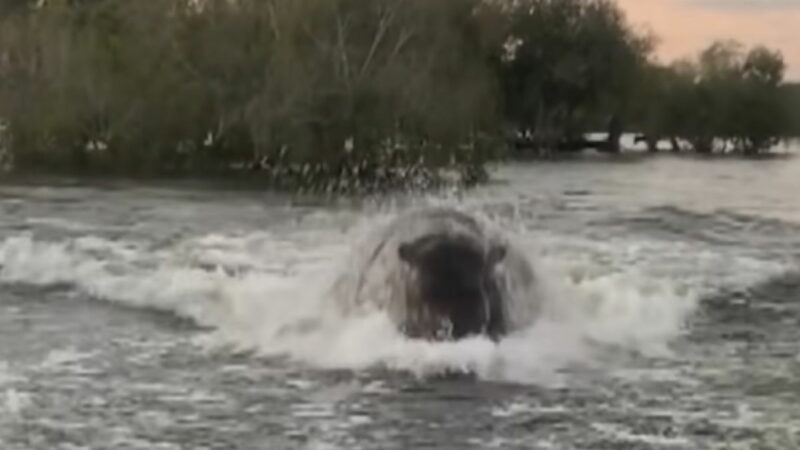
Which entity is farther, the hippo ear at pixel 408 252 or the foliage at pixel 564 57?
the foliage at pixel 564 57

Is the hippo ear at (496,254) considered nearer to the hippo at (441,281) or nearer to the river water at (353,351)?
the hippo at (441,281)

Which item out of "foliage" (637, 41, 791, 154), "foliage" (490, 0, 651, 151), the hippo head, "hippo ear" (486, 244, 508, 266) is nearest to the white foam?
the hippo head

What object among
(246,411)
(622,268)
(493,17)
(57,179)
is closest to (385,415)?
(246,411)

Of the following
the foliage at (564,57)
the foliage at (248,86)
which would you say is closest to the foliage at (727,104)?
the foliage at (564,57)

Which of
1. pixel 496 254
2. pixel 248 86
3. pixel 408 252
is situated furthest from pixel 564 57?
pixel 408 252

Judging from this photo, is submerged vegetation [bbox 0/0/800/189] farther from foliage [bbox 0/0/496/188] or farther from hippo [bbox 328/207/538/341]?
hippo [bbox 328/207/538/341]

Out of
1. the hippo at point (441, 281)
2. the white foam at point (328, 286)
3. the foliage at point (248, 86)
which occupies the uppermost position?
the foliage at point (248, 86)

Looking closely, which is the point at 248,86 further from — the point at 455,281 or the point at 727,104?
the point at 727,104

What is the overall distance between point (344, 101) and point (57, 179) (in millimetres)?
10842

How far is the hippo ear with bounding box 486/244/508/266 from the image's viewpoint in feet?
56.2

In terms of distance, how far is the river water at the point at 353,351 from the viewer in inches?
504

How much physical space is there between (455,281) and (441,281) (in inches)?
5.9

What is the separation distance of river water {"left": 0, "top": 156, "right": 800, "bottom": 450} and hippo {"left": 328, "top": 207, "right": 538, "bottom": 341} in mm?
313

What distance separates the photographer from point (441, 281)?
1633 cm
